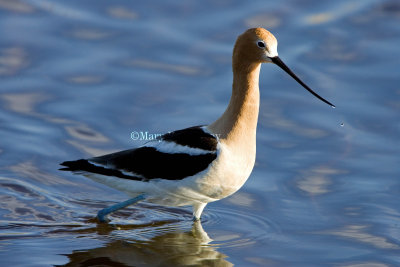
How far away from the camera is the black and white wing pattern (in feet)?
23.4

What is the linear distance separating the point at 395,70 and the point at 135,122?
352 centimetres

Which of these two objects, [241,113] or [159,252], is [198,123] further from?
[159,252]

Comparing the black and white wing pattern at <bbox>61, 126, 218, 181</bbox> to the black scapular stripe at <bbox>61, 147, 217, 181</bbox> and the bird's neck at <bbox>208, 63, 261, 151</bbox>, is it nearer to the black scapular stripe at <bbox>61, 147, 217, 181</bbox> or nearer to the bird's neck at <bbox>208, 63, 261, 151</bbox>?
the black scapular stripe at <bbox>61, 147, 217, 181</bbox>

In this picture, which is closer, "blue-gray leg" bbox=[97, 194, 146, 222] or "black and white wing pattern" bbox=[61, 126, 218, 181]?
"black and white wing pattern" bbox=[61, 126, 218, 181]

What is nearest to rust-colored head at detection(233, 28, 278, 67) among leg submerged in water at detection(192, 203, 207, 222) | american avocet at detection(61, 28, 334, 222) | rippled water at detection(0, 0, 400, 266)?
american avocet at detection(61, 28, 334, 222)

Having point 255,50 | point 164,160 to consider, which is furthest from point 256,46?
point 164,160

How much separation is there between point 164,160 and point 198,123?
221cm

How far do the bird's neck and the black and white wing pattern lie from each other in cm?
13

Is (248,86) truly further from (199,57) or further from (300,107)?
(199,57)

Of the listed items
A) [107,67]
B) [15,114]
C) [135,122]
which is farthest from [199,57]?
[15,114]

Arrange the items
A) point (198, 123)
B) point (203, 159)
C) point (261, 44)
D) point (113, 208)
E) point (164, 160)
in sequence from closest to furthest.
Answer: point (203, 159) < point (261, 44) < point (164, 160) < point (113, 208) < point (198, 123)

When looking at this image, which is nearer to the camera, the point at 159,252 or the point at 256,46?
the point at 159,252

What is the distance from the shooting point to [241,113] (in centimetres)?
728

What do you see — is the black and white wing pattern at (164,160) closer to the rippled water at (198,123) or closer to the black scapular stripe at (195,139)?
the black scapular stripe at (195,139)
